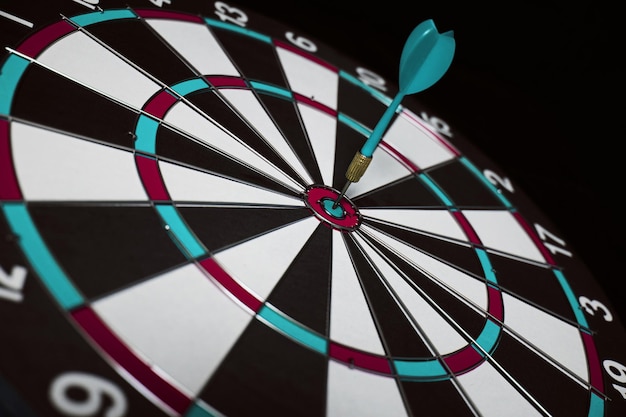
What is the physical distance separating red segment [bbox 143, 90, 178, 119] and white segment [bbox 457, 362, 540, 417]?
921 mm

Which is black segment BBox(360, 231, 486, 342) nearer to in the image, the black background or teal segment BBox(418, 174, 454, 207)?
teal segment BBox(418, 174, 454, 207)

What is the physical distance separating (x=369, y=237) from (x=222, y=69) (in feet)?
2.23

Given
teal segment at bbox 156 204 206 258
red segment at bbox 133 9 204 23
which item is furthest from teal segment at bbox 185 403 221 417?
red segment at bbox 133 9 204 23

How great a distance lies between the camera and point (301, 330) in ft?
3.94

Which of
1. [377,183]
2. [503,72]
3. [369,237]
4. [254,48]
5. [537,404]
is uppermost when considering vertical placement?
[503,72]

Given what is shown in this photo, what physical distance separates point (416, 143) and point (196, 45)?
0.81 meters

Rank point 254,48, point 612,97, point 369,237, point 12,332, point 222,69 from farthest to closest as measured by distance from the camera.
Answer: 1. point 612,97
2. point 254,48
3. point 222,69
4. point 369,237
5. point 12,332

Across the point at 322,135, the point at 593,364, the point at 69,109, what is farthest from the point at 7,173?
the point at 593,364

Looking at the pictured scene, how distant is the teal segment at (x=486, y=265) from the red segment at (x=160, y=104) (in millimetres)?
935

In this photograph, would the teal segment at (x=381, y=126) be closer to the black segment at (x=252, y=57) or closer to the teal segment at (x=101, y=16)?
the black segment at (x=252, y=57)

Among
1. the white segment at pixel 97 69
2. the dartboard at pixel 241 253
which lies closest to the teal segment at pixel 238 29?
the dartboard at pixel 241 253

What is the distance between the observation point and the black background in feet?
9.14

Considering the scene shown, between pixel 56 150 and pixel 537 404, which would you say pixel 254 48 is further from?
pixel 537 404

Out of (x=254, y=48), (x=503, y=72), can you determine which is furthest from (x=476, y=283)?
(x=503, y=72)
